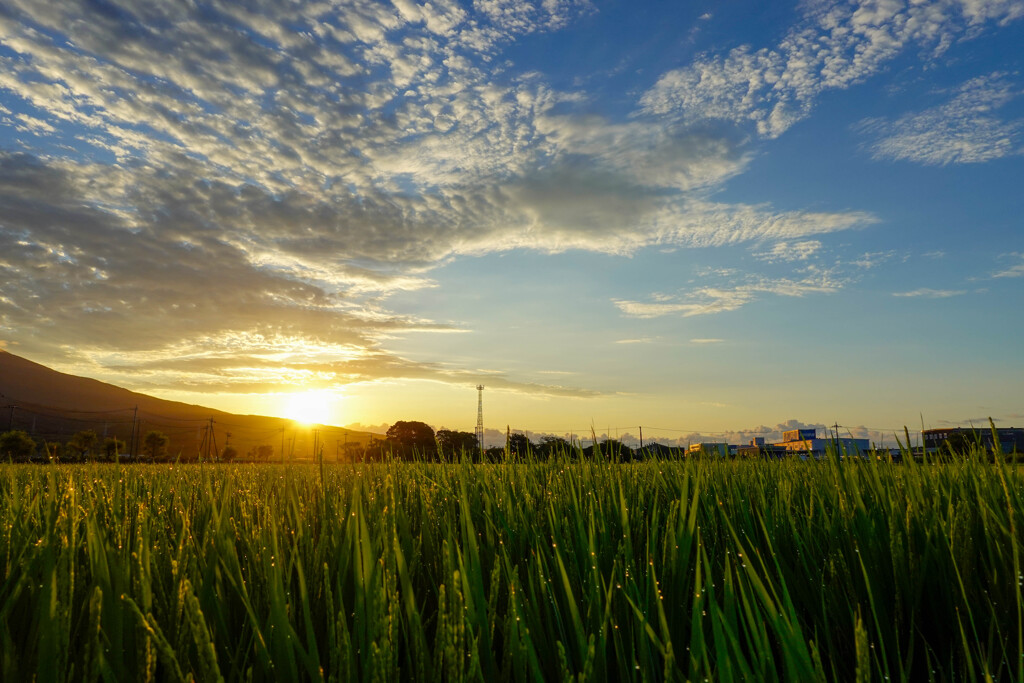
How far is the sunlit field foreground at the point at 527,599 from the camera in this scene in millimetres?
1047

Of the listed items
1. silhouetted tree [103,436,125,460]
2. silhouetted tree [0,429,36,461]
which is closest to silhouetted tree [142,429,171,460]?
silhouetted tree [103,436,125,460]

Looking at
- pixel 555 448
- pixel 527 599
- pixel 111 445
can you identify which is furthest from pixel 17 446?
pixel 527 599

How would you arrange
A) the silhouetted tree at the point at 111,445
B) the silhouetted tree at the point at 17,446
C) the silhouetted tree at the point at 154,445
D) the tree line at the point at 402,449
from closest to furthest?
the tree line at the point at 402,449 < the silhouetted tree at the point at 111,445 < the silhouetted tree at the point at 17,446 < the silhouetted tree at the point at 154,445

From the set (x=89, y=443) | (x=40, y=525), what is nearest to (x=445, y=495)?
(x=40, y=525)

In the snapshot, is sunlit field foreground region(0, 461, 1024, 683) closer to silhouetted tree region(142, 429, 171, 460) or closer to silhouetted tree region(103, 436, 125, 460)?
silhouetted tree region(103, 436, 125, 460)

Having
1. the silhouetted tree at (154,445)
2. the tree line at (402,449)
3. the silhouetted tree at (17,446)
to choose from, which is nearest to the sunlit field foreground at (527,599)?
the tree line at (402,449)

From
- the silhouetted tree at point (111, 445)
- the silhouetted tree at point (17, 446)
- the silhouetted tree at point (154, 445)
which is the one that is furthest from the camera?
the silhouetted tree at point (154, 445)

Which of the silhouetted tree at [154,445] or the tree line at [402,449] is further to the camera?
the silhouetted tree at [154,445]

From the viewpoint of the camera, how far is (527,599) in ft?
4.84

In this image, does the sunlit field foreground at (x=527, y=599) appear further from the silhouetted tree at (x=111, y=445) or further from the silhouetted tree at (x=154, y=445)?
the silhouetted tree at (x=154, y=445)

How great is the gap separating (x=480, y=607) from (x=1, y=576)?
163 cm

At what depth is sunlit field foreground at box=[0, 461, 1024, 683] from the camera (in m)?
1.05

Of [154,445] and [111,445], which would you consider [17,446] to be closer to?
[111,445]

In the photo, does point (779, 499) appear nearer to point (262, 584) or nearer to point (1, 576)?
point (262, 584)
